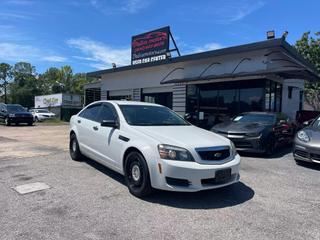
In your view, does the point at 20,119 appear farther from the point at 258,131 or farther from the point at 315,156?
the point at 315,156

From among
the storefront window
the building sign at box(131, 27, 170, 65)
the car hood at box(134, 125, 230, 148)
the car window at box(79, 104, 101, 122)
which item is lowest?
the car hood at box(134, 125, 230, 148)

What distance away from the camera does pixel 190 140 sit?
15.7 feet

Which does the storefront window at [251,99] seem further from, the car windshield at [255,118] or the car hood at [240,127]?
the car hood at [240,127]

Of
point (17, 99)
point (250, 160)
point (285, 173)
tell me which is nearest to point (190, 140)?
point (285, 173)

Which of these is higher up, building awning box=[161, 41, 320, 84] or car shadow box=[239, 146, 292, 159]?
building awning box=[161, 41, 320, 84]

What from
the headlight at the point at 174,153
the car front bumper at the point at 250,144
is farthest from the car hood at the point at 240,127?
the headlight at the point at 174,153

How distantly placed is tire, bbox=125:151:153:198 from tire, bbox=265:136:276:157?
5.14 metres

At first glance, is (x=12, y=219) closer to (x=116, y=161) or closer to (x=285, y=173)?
(x=116, y=161)

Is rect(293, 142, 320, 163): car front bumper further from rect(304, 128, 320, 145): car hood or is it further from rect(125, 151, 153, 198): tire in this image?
rect(125, 151, 153, 198): tire

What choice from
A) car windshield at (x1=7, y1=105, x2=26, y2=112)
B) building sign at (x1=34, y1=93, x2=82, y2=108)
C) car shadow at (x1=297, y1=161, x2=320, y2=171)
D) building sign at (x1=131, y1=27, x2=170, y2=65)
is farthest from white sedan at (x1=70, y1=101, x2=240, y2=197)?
building sign at (x1=34, y1=93, x2=82, y2=108)

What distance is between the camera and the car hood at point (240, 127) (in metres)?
8.88

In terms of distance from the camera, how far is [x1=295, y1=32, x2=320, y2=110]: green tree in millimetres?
30328

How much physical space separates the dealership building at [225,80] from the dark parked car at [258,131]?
275 cm

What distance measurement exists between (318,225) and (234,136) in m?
5.05
